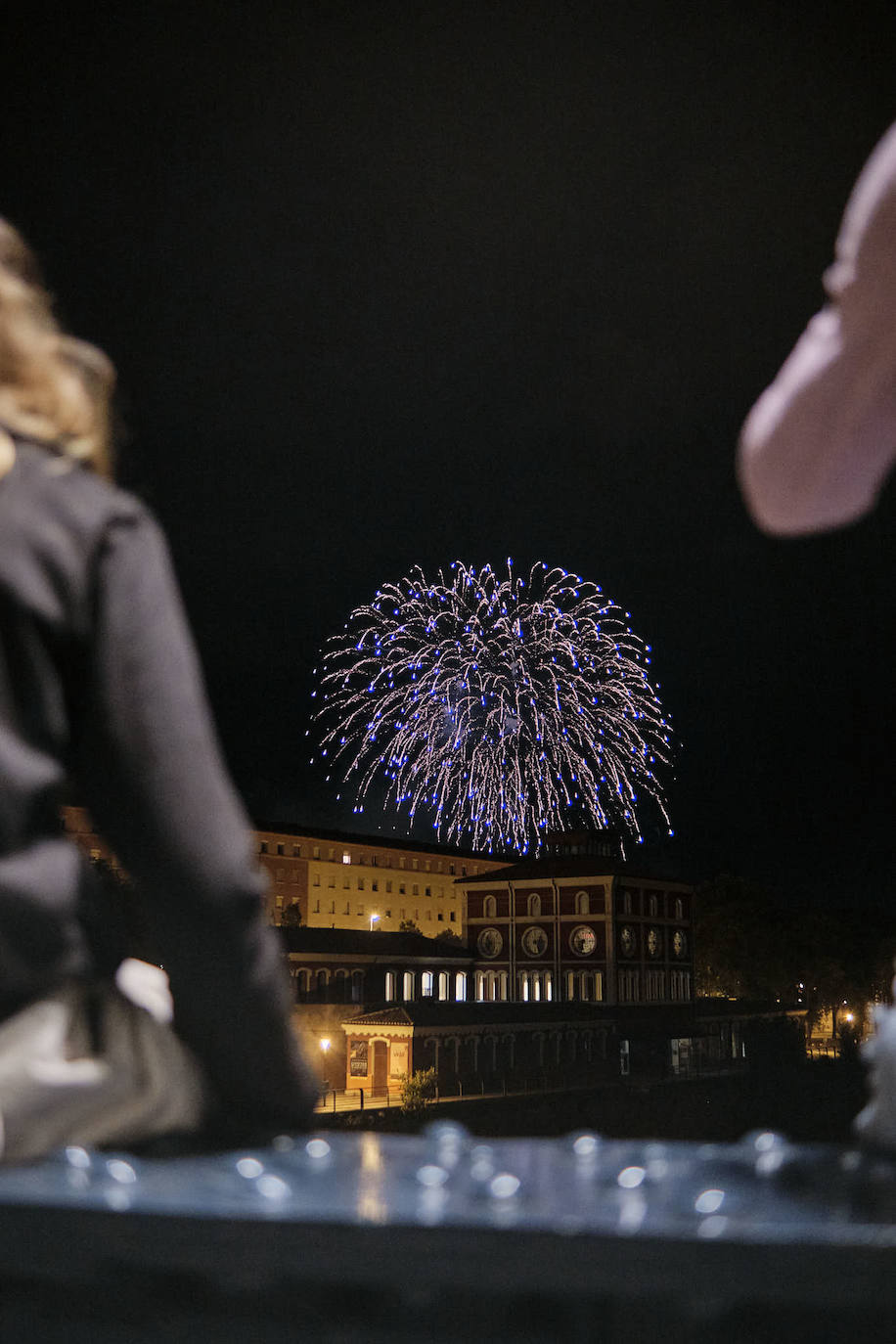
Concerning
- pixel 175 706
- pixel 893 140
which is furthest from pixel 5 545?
pixel 893 140

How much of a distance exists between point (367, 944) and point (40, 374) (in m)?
53.1

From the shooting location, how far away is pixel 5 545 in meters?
1.86

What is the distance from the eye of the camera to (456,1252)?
1286 mm

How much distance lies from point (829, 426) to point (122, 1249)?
4.69ft

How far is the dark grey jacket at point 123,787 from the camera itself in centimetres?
177

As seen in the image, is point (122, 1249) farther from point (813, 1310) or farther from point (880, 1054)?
point (880, 1054)

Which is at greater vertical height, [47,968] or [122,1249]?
[47,968]

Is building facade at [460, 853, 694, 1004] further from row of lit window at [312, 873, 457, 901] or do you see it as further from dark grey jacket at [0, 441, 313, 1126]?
dark grey jacket at [0, 441, 313, 1126]

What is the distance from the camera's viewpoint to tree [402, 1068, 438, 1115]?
148 ft

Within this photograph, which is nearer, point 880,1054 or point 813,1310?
point 813,1310

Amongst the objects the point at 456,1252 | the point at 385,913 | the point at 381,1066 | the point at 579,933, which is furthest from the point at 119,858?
the point at 385,913

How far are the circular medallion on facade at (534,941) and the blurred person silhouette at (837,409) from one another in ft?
211

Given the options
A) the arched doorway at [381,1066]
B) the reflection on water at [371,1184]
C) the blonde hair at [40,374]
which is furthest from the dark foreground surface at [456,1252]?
the arched doorway at [381,1066]

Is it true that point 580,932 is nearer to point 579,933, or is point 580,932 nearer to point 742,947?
point 579,933
